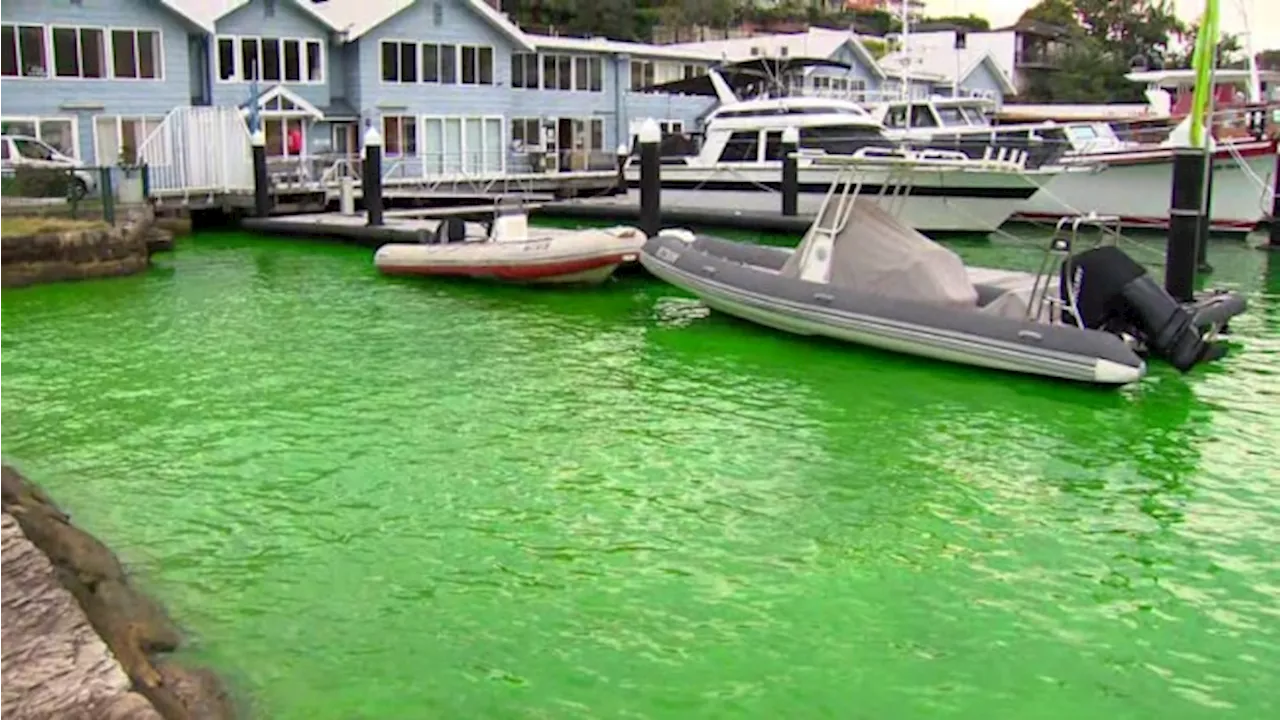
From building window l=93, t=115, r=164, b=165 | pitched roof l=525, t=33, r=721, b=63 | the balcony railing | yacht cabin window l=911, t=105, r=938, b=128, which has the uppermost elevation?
the balcony railing

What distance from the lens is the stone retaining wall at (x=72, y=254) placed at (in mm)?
17250

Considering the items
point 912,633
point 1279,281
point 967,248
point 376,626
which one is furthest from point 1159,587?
point 967,248

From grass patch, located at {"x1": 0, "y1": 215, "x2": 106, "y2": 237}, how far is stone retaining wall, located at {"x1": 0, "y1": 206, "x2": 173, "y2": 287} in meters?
0.14

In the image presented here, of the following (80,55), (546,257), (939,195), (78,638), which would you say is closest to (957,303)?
(546,257)

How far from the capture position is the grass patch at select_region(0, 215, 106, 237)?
17.9 m

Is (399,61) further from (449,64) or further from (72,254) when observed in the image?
(72,254)

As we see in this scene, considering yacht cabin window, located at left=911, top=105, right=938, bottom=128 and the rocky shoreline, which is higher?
yacht cabin window, located at left=911, top=105, right=938, bottom=128

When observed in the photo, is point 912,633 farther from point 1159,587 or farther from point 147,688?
point 147,688

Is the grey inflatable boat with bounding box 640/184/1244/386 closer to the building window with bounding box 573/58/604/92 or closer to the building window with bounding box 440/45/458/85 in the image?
the building window with bounding box 440/45/458/85

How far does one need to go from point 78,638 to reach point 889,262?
9521mm

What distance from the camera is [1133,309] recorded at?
11.3m

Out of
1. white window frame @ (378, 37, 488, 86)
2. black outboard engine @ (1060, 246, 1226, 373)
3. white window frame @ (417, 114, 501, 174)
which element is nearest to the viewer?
black outboard engine @ (1060, 246, 1226, 373)

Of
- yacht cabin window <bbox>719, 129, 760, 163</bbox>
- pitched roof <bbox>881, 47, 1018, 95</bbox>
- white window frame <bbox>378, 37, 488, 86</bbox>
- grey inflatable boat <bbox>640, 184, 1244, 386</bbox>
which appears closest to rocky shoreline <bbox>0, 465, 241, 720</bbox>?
grey inflatable boat <bbox>640, 184, 1244, 386</bbox>

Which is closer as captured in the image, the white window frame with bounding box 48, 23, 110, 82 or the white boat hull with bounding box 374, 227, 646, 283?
the white boat hull with bounding box 374, 227, 646, 283
